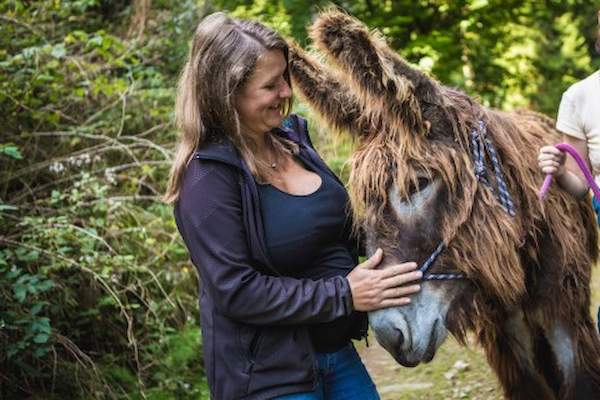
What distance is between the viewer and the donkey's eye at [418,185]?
2098 millimetres

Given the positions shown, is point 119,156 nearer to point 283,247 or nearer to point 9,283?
point 9,283

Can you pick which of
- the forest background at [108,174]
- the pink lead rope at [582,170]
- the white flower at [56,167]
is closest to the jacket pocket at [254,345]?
the forest background at [108,174]

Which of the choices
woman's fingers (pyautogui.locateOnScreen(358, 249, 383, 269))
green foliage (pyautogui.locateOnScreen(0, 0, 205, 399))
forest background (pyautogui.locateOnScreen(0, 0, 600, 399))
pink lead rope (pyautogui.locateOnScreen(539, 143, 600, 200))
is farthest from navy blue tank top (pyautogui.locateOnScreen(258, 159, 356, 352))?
green foliage (pyautogui.locateOnScreen(0, 0, 205, 399))

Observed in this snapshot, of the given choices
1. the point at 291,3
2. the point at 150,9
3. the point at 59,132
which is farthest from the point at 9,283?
the point at 150,9

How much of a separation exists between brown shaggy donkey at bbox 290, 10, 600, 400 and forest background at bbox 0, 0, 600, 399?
1.07 feet

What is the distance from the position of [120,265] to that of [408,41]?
3.31 meters

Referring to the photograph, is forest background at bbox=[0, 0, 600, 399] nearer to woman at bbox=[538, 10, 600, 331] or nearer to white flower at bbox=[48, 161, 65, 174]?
white flower at bbox=[48, 161, 65, 174]

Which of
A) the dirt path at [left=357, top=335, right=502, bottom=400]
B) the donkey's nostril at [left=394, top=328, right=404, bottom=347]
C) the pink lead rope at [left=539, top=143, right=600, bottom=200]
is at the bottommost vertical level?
the dirt path at [left=357, top=335, right=502, bottom=400]

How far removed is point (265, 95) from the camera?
6.43 feet

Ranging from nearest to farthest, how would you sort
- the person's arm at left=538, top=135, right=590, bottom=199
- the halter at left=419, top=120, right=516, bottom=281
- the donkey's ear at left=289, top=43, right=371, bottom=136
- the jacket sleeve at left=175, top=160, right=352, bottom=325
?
the jacket sleeve at left=175, top=160, right=352, bottom=325
the halter at left=419, top=120, right=516, bottom=281
the person's arm at left=538, top=135, right=590, bottom=199
the donkey's ear at left=289, top=43, right=371, bottom=136

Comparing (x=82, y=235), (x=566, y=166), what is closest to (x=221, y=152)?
(x=566, y=166)

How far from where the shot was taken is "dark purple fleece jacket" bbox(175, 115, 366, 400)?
182cm

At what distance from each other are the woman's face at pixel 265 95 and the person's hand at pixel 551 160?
0.93 meters

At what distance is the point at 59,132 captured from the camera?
420cm
